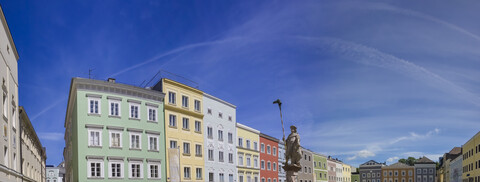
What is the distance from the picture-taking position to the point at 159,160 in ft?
157

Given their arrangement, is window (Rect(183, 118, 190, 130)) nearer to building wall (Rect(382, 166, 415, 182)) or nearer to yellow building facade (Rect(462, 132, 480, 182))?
yellow building facade (Rect(462, 132, 480, 182))

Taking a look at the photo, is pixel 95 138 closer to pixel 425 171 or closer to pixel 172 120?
pixel 172 120

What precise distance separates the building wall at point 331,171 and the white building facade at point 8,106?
89.9 metres

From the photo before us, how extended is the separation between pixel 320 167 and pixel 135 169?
70851mm

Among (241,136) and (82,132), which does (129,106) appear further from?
(241,136)

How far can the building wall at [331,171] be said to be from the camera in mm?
116113

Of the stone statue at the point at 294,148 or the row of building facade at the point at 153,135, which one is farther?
the row of building facade at the point at 153,135

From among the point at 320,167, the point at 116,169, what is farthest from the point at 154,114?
the point at 320,167

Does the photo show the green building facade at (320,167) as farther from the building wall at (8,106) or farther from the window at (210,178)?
the building wall at (8,106)

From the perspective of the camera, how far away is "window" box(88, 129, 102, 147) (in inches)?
1671

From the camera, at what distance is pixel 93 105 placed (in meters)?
43.1

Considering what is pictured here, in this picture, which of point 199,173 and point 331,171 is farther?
point 331,171

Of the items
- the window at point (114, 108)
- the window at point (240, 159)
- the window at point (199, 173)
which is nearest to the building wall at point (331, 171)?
the window at point (240, 159)

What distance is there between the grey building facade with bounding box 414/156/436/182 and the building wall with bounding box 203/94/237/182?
114 m
